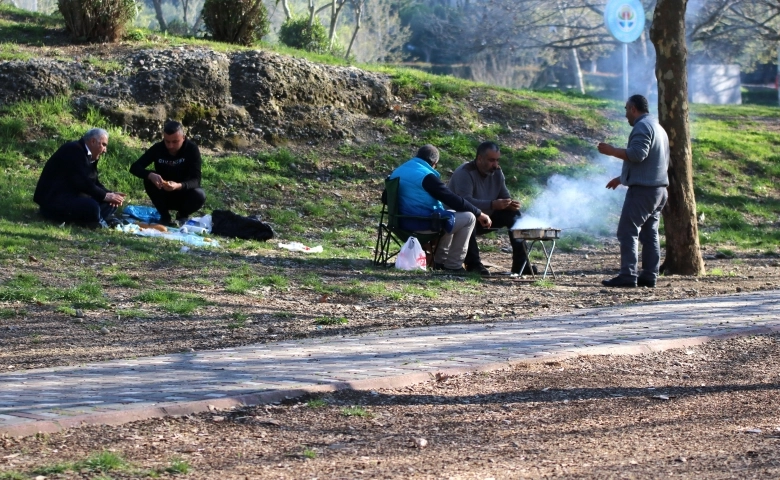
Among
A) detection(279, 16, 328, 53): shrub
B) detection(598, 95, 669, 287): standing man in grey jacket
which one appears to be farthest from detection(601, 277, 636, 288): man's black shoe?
detection(279, 16, 328, 53): shrub

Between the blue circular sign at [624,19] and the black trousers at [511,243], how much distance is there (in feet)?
37.3

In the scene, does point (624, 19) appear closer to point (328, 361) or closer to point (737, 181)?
point (737, 181)

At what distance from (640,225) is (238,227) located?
189 inches

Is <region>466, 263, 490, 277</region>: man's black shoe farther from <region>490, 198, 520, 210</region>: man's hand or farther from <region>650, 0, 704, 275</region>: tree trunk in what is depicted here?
<region>650, 0, 704, 275</region>: tree trunk

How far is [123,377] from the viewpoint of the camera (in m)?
6.12

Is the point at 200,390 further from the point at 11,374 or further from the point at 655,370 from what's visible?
the point at 655,370

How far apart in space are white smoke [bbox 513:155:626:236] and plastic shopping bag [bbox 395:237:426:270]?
3.81 meters

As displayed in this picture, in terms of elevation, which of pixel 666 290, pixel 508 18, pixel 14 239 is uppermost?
pixel 508 18

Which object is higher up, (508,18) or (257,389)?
(508,18)

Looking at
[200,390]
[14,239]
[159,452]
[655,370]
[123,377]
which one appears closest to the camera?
[159,452]

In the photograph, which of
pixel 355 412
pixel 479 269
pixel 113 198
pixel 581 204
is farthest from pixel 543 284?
pixel 355 412

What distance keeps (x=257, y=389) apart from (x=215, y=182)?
9.92 metres

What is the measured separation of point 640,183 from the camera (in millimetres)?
11094

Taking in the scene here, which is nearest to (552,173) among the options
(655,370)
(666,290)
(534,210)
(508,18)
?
(534,210)
